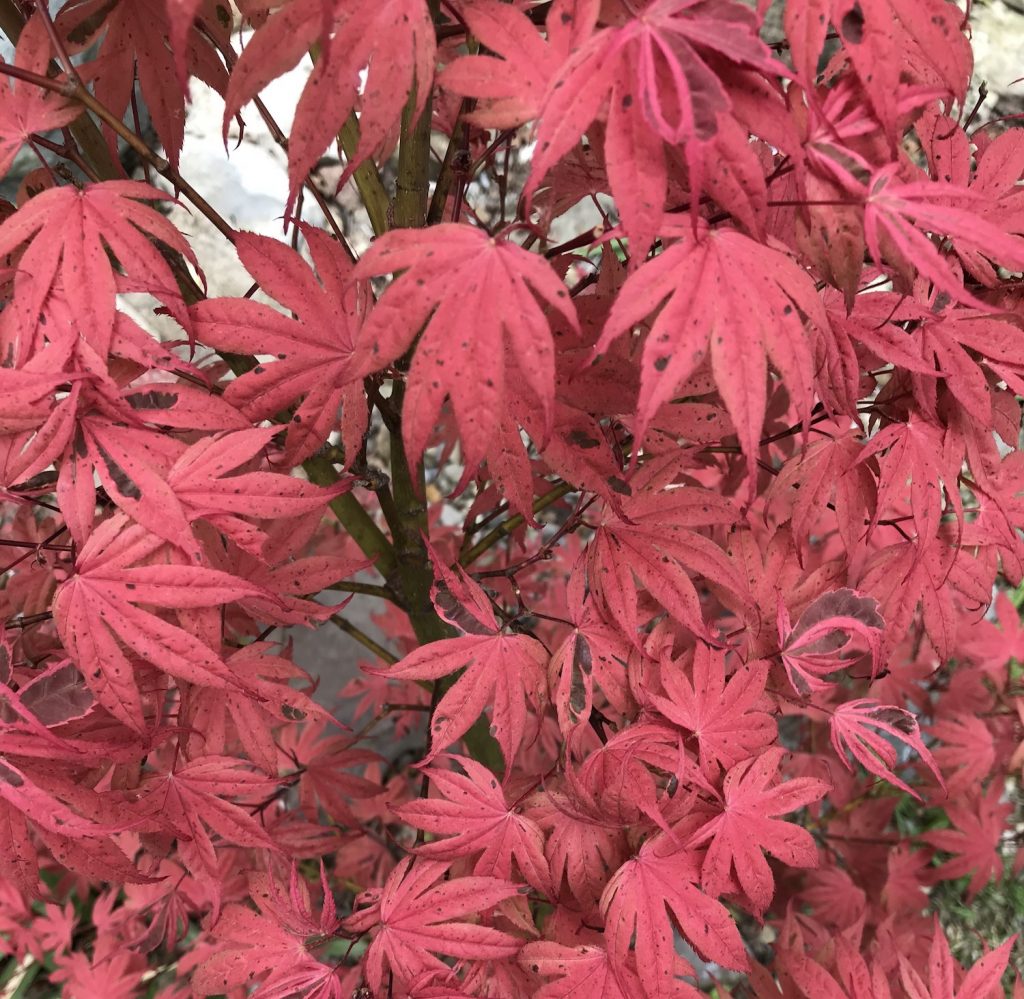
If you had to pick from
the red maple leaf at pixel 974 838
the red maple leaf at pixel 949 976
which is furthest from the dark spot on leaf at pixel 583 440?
the red maple leaf at pixel 974 838

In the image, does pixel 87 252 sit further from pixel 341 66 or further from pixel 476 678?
pixel 476 678

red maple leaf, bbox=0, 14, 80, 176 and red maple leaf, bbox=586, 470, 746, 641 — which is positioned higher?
red maple leaf, bbox=0, 14, 80, 176

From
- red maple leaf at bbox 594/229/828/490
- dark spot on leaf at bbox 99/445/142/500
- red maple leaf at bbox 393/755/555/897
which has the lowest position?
red maple leaf at bbox 393/755/555/897

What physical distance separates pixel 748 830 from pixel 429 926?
0.26 m

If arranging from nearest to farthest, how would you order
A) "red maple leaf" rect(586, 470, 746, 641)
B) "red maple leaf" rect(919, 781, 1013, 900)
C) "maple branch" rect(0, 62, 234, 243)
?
"maple branch" rect(0, 62, 234, 243) → "red maple leaf" rect(586, 470, 746, 641) → "red maple leaf" rect(919, 781, 1013, 900)

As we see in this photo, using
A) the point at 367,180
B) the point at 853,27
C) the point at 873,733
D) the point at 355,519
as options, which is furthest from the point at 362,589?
the point at 853,27

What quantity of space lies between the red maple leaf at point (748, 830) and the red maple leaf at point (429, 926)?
0.16 meters

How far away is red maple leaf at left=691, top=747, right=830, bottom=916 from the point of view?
0.63 metres

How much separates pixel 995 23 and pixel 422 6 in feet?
6.21

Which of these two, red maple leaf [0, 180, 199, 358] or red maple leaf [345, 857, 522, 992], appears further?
red maple leaf [345, 857, 522, 992]

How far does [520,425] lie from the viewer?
542mm

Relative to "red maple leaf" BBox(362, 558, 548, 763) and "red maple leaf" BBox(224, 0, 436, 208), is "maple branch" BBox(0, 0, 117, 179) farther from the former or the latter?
"red maple leaf" BBox(362, 558, 548, 763)

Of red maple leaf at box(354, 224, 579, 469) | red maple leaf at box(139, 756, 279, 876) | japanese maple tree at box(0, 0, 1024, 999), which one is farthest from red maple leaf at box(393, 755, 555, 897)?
red maple leaf at box(354, 224, 579, 469)

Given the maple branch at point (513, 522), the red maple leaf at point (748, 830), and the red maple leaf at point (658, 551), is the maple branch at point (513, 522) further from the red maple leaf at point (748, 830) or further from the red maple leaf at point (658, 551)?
the red maple leaf at point (748, 830)
